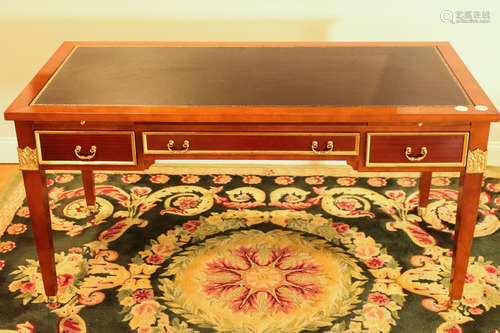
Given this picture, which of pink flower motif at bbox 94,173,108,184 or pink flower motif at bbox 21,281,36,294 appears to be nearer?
pink flower motif at bbox 21,281,36,294

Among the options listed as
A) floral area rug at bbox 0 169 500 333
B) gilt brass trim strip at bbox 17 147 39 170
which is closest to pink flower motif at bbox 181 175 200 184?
floral area rug at bbox 0 169 500 333

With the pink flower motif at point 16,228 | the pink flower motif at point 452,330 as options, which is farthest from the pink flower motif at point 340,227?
Answer: the pink flower motif at point 16,228

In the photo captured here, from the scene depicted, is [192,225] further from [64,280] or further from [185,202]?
[64,280]

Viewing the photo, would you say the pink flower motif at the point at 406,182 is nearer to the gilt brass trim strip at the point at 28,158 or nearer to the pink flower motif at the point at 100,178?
the pink flower motif at the point at 100,178

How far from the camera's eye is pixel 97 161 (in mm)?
2832

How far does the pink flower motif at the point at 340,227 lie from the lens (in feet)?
11.9

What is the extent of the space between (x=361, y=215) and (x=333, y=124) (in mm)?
1155

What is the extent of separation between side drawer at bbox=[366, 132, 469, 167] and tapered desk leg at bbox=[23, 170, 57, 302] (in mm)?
1389

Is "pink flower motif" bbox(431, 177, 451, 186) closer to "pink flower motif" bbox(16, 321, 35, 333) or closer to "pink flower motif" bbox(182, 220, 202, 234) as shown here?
"pink flower motif" bbox(182, 220, 202, 234)

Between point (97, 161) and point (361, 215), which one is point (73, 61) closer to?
point (97, 161)

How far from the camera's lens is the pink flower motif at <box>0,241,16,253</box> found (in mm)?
3488

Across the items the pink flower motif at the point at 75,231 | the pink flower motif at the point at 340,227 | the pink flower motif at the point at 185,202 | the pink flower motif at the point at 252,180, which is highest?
the pink flower motif at the point at 252,180

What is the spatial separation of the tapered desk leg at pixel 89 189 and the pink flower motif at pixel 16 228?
360 millimetres

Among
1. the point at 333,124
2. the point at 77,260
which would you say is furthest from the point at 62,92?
the point at 333,124
